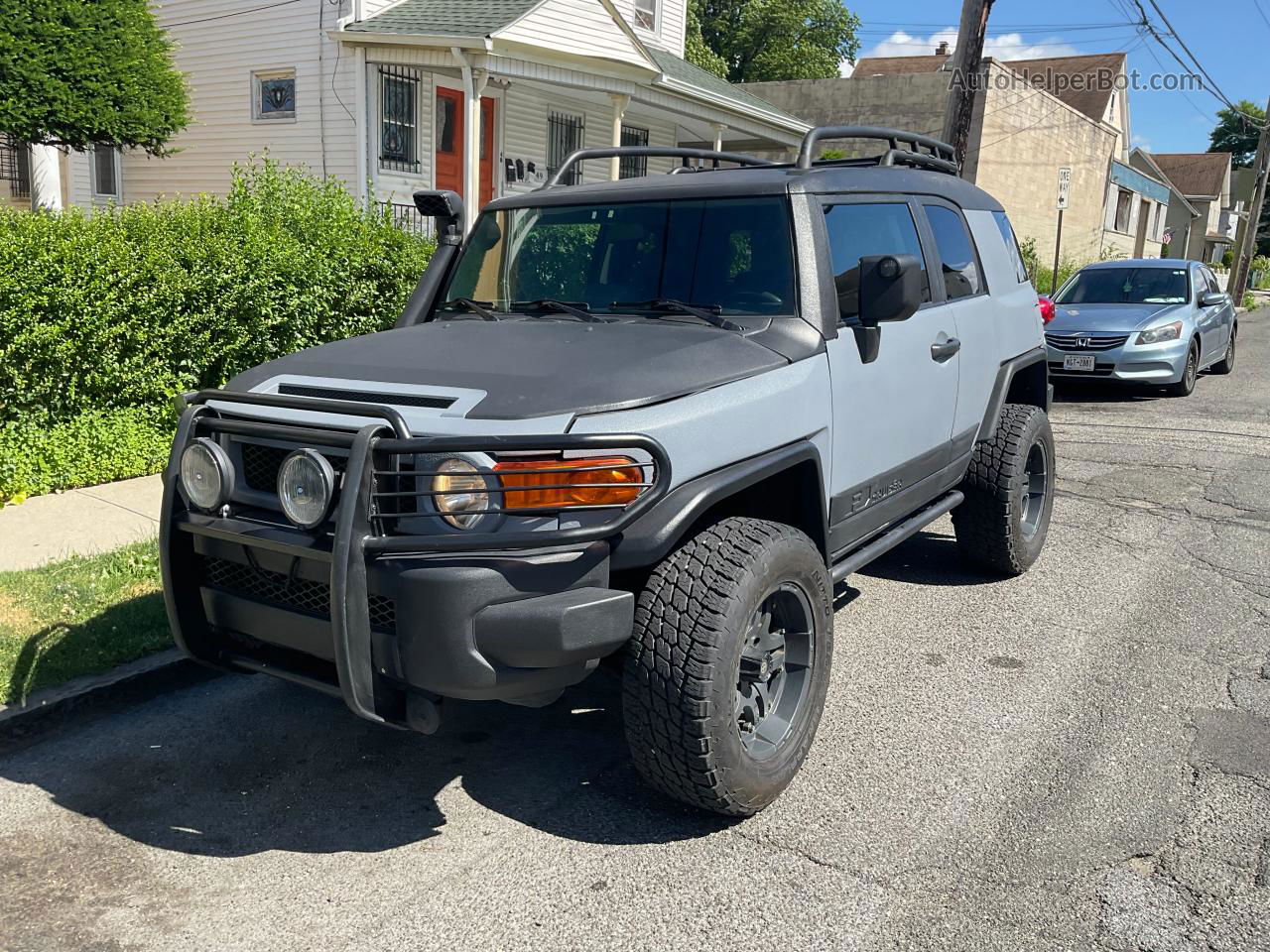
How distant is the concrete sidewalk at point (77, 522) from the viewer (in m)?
5.87

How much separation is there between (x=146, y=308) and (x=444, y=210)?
9.76 ft

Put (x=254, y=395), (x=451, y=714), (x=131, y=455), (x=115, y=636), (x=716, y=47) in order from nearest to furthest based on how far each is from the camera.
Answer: (x=254, y=395)
(x=451, y=714)
(x=115, y=636)
(x=131, y=455)
(x=716, y=47)

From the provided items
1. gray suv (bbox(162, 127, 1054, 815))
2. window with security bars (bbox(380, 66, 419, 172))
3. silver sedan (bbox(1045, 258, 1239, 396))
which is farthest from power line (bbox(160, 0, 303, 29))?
gray suv (bbox(162, 127, 1054, 815))

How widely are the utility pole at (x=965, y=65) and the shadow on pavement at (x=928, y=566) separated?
24.7 ft

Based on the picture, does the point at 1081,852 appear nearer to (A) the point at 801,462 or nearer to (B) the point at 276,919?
(A) the point at 801,462

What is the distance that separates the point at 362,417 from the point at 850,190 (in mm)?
2276

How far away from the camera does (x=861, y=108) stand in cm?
2956

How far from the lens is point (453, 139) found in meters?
17.1

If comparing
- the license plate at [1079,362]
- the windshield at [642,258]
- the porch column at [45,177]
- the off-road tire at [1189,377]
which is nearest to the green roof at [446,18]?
the porch column at [45,177]

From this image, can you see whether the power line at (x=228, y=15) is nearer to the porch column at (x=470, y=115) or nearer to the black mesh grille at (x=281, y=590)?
the porch column at (x=470, y=115)

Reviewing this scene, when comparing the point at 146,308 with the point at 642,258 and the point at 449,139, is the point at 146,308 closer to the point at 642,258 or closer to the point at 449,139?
the point at 642,258

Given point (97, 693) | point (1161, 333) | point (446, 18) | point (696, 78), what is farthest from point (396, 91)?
point (97, 693)

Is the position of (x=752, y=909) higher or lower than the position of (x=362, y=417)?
lower

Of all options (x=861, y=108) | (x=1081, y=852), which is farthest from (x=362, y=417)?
(x=861, y=108)
